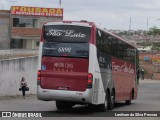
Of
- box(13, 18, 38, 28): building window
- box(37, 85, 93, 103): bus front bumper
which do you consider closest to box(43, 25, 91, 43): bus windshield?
box(37, 85, 93, 103): bus front bumper

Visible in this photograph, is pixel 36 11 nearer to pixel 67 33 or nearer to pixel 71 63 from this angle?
pixel 67 33

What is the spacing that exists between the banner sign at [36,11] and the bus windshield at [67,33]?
2082 inches

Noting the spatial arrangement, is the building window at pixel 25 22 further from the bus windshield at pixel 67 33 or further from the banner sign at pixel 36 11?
the bus windshield at pixel 67 33

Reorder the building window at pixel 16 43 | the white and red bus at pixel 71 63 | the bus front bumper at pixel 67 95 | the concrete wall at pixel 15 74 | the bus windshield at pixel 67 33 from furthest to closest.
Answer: the building window at pixel 16 43 < the concrete wall at pixel 15 74 < the bus windshield at pixel 67 33 < the white and red bus at pixel 71 63 < the bus front bumper at pixel 67 95

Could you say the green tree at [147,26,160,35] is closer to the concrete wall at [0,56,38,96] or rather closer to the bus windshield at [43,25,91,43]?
the concrete wall at [0,56,38,96]

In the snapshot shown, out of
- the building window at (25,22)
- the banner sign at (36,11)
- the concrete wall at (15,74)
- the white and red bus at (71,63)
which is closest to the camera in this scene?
the white and red bus at (71,63)

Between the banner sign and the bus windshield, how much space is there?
52.9 metres

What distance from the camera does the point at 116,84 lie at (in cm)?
2538

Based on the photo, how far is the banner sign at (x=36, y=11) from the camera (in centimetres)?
7331

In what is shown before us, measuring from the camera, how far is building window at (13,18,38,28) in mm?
73875

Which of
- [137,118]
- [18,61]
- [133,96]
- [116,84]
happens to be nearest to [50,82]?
[137,118]

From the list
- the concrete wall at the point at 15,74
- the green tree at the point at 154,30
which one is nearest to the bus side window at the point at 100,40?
the concrete wall at the point at 15,74

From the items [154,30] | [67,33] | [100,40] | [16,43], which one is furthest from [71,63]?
[154,30]

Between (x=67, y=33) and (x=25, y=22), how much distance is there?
179ft
